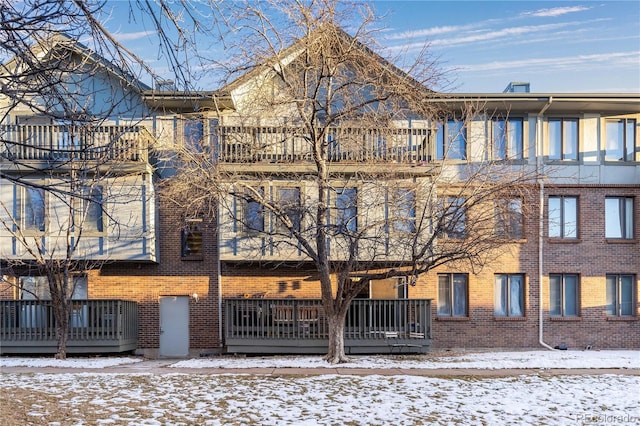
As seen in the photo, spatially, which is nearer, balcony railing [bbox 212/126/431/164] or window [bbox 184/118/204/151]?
balcony railing [bbox 212/126/431/164]

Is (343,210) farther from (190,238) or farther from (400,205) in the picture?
(190,238)

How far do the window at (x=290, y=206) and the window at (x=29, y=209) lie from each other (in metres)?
7.20

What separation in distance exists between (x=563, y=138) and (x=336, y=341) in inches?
432

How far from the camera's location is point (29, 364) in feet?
44.4

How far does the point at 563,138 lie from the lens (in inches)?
728

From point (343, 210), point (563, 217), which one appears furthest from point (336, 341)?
point (563, 217)

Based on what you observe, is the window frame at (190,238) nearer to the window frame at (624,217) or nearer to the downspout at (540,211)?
the downspout at (540,211)

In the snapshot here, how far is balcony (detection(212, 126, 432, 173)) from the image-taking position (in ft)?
46.1

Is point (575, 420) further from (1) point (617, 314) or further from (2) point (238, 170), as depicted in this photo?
(1) point (617, 314)

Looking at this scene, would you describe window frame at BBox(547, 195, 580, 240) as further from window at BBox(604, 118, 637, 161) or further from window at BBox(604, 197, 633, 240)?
window at BBox(604, 118, 637, 161)

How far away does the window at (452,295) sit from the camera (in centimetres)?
1809

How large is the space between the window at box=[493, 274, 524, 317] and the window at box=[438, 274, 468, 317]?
3.44 feet

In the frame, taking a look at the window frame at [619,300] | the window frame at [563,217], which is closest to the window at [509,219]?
the window frame at [563,217]

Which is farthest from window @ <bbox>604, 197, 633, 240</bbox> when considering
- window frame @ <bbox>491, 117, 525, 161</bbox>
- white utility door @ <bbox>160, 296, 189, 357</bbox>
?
white utility door @ <bbox>160, 296, 189, 357</bbox>
